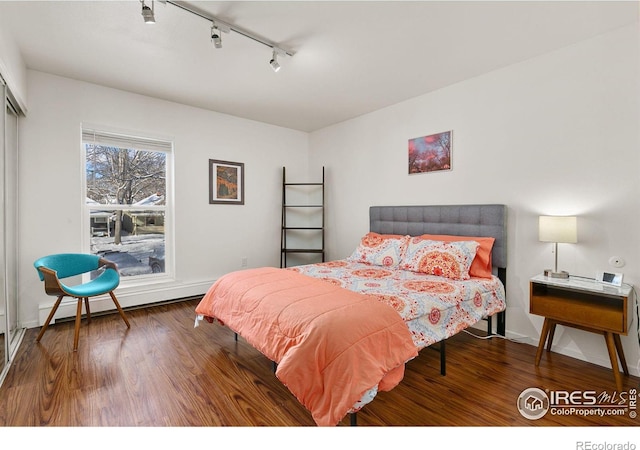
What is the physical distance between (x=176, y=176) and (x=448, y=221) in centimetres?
331

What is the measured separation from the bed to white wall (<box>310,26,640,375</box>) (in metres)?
0.21

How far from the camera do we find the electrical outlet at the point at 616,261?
2253mm

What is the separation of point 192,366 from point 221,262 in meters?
2.11

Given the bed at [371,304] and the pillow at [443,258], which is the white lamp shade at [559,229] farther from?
the pillow at [443,258]

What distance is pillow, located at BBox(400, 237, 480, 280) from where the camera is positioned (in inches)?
106

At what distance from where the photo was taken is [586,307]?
212 centimetres

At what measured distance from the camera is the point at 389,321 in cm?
181

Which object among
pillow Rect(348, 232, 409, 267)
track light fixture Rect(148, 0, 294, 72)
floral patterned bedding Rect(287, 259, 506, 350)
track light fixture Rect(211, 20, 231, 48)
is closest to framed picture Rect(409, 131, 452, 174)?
pillow Rect(348, 232, 409, 267)

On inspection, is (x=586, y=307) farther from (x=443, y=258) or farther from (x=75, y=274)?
(x=75, y=274)

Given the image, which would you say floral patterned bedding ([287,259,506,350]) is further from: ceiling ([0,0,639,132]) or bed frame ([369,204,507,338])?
ceiling ([0,0,639,132])

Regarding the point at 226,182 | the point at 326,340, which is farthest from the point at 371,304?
the point at 226,182

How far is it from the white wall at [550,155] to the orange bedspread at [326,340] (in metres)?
1.69

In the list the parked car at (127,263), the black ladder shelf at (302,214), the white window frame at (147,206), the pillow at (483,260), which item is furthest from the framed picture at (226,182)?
the pillow at (483,260)
